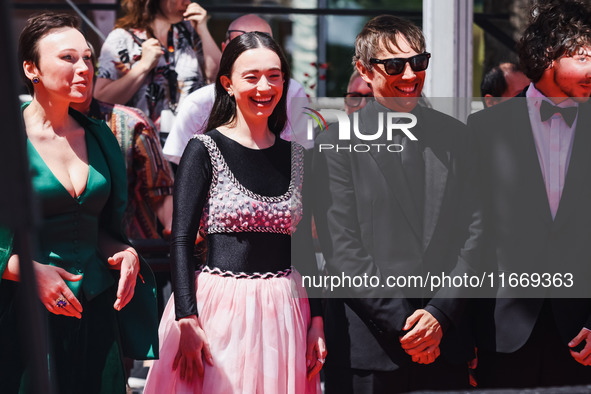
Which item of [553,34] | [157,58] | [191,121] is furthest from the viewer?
[157,58]

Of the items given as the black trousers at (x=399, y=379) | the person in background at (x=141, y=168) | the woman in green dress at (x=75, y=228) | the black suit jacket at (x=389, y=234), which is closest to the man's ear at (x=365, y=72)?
the black suit jacket at (x=389, y=234)

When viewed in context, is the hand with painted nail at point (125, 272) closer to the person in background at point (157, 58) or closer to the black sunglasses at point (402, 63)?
the black sunglasses at point (402, 63)

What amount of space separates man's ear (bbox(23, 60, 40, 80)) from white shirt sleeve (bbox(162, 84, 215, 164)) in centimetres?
134


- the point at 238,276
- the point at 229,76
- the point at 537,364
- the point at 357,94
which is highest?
the point at 229,76

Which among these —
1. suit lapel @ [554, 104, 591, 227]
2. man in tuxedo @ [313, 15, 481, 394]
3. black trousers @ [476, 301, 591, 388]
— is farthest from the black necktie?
black trousers @ [476, 301, 591, 388]

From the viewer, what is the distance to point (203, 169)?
2.90 meters

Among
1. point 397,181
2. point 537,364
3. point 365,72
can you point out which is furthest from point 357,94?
point 537,364

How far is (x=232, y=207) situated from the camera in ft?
9.58

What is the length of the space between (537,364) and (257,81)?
1.63 m

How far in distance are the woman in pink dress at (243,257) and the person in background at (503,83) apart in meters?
2.47

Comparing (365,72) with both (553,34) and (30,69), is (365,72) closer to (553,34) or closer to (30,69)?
(553,34)

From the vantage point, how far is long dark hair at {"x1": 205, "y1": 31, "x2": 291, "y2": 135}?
119 inches

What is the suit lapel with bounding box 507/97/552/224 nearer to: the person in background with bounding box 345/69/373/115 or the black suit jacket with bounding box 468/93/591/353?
the black suit jacket with bounding box 468/93/591/353

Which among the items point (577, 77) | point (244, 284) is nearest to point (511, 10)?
point (577, 77)
